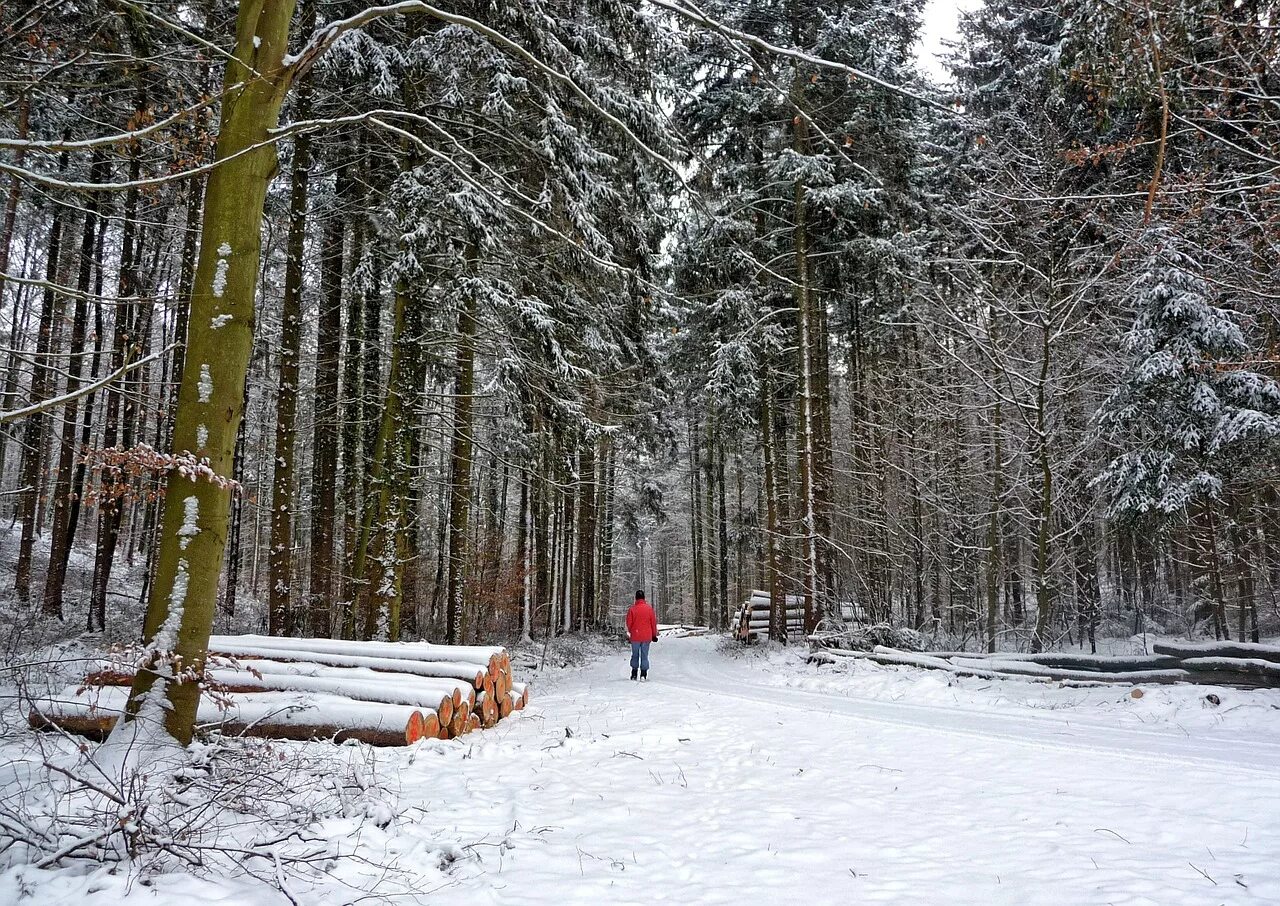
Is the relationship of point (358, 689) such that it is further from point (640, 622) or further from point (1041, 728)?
point (1041, 728)

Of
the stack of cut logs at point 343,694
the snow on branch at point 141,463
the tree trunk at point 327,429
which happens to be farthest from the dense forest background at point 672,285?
the stack of cut logs at point 343,694

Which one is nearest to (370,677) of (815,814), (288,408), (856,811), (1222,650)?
(815,814)

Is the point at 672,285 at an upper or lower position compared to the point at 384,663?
upper

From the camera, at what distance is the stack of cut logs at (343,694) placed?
249 inches

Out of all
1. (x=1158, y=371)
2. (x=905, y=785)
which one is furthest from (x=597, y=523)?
(x=905, y=785)

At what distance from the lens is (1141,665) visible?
392 inches

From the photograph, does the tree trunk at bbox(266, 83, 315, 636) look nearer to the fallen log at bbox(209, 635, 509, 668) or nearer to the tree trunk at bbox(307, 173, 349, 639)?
the tree trunk at bbox(307, 173, 349, 639)

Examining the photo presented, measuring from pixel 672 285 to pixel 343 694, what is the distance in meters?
17.2

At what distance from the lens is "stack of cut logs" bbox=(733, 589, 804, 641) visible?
20172mm

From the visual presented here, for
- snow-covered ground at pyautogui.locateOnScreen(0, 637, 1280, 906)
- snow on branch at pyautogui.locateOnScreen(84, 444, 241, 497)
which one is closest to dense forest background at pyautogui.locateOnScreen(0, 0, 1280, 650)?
snow on branch at pyautogui.locateOnScreen(84, 444, 241, 497)

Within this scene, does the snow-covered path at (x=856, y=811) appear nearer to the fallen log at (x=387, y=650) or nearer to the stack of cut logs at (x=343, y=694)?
the stack of cut logs at (x=343, y=694)

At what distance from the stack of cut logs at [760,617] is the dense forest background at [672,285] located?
0.81 meters

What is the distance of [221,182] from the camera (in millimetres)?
4055

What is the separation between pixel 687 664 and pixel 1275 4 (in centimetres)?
1526
